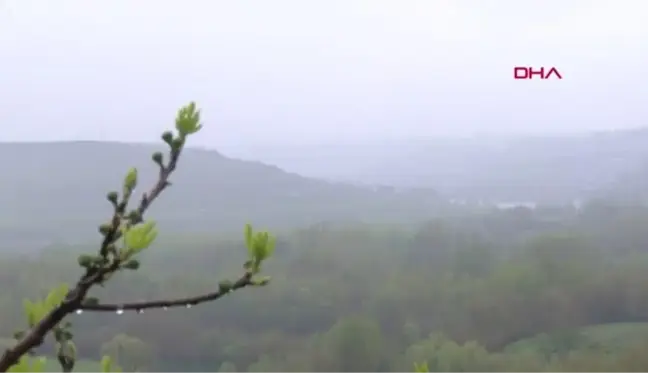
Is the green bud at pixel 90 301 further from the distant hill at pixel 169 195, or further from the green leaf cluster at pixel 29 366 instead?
the distant hill at pixel 169 195

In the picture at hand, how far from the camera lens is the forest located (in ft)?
14.0

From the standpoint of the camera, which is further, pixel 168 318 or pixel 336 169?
pixel 336 169

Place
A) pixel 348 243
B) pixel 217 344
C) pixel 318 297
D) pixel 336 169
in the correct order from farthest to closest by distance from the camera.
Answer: pixel 336 169 → pixel 348 243 → pixel 318 297 → pixel 217 344

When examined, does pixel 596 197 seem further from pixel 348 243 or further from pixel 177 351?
pixel 177 351

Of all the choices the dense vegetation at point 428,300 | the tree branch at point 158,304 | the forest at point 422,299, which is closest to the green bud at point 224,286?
the tree branch at point 158,304

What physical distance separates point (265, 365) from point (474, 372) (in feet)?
4.06

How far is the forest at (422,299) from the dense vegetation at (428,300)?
0.01 m

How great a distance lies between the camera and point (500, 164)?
658 centimetres

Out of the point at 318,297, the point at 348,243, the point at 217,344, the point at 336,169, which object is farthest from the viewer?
the point at 336,169

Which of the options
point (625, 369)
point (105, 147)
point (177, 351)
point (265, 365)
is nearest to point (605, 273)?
point (625, 369)

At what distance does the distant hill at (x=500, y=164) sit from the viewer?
6383 millimetres

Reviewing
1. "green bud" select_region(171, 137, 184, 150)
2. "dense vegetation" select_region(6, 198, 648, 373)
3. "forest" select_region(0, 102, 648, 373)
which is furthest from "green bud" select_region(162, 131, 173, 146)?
"dense vegetation" select_region(6, 198, 648, 373)

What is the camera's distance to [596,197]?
235 inches

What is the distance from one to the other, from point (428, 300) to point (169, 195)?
2.14 metres
